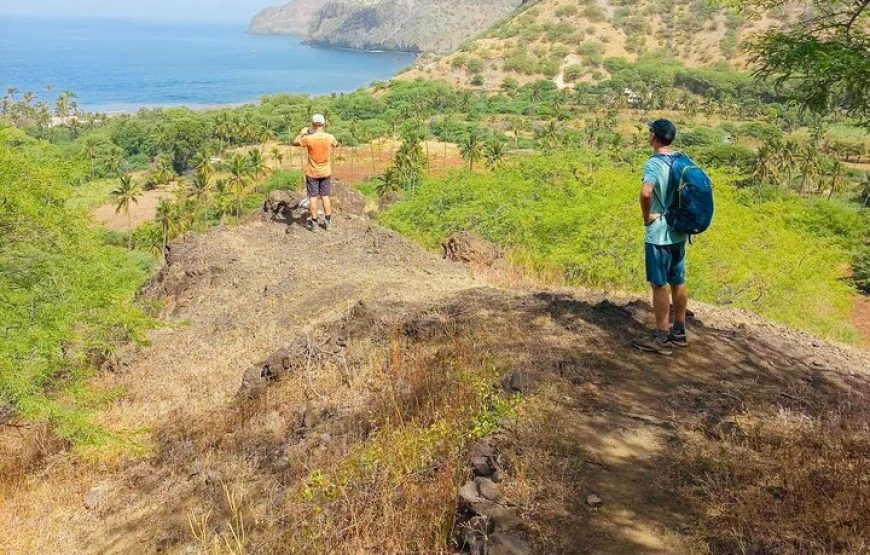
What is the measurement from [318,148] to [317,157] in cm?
23

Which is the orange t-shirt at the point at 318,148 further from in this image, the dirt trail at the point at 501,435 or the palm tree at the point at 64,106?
the palm tree at the point at 64,106

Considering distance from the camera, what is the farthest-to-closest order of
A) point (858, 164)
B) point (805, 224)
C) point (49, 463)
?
point (858, 164) → point (805, 224) → point (49, 463)

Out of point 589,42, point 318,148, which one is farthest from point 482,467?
point 589,42

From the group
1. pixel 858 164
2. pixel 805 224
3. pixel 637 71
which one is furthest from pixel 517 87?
pixel 805 224

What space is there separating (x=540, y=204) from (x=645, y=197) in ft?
44.3

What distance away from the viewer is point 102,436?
659cm

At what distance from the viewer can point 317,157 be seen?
39.4 ft

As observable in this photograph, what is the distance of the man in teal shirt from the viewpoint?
19.4 feet

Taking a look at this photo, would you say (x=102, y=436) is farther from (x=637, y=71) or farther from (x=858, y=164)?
(x=637, y=71)


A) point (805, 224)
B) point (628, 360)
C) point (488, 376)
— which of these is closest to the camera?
point (488, 376)

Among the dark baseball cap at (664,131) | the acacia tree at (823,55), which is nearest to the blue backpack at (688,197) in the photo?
the dark baseball cap at (664,131)

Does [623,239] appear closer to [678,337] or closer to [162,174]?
[678,337]

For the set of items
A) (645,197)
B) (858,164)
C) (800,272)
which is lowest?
(858,164)

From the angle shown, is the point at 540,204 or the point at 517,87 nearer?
the point at 540,204
